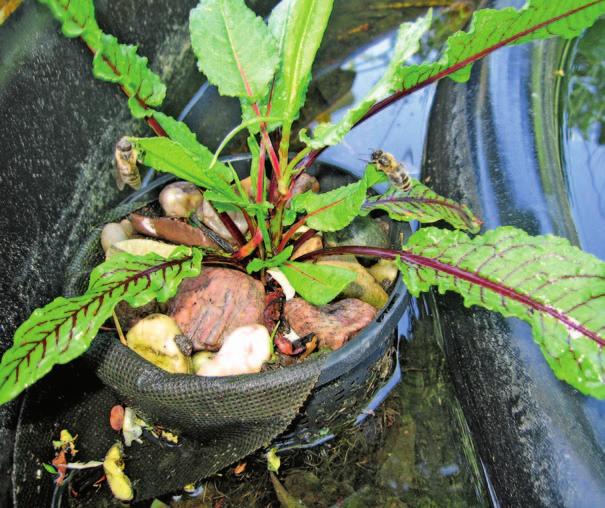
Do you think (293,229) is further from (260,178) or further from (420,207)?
(420,207)

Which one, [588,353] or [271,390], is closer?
[588,353]

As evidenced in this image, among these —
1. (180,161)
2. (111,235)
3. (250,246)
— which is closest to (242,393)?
(250,246)

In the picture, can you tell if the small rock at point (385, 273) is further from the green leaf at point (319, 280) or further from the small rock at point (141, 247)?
the small rock at point (141, 247)

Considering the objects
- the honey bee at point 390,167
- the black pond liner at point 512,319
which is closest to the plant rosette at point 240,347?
the honey bee at point 390,167

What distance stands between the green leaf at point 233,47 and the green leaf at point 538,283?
509 mm

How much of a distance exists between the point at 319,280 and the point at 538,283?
0.42 meters

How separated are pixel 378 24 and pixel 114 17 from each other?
1278mm

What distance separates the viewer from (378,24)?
2.12 m

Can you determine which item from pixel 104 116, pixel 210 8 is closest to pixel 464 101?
pixel 210 8

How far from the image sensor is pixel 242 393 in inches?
35.5

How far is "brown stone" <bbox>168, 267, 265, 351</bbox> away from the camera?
1.07 meters

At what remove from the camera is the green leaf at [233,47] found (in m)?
0.97

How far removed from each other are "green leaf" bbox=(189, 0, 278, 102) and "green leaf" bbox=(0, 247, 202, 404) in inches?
15.9

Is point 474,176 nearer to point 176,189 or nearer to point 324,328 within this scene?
point 324,328
